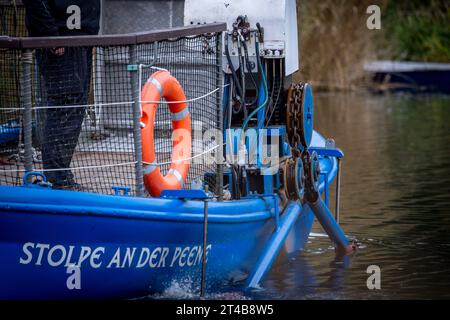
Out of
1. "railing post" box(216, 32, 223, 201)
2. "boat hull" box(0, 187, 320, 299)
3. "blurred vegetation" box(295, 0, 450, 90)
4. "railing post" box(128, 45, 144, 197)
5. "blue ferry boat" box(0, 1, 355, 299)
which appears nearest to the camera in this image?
"boat hull" box(0, 187, 320, 299)

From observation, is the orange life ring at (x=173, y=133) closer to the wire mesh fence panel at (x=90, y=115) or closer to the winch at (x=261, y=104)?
the wire mesh fence panel at (x=90, y=115)

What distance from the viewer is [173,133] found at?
309 inches

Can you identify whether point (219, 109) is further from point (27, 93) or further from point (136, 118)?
point (27, 93)

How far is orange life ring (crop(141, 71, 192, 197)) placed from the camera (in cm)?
745

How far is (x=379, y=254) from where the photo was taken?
939cm

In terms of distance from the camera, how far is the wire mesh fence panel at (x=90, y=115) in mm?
7473

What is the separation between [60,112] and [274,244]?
1.81 m

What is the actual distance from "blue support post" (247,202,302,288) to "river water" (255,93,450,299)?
14 cm

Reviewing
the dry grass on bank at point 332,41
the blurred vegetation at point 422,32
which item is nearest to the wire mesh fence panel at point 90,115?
the dry grass on bank at point 332,41

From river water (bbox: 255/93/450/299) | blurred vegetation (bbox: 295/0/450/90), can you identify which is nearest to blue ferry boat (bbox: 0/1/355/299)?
river water (bbox: 255/93/450/299)

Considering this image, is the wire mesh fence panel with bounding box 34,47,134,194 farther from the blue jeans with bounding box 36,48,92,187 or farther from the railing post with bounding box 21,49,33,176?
the railing post with bounding box 21,49,33,176

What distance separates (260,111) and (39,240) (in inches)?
97.1

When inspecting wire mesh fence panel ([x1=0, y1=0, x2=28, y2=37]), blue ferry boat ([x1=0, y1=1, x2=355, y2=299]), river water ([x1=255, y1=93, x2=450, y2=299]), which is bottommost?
river water ([x1=255, y1=93, x2=450, y2=299])
